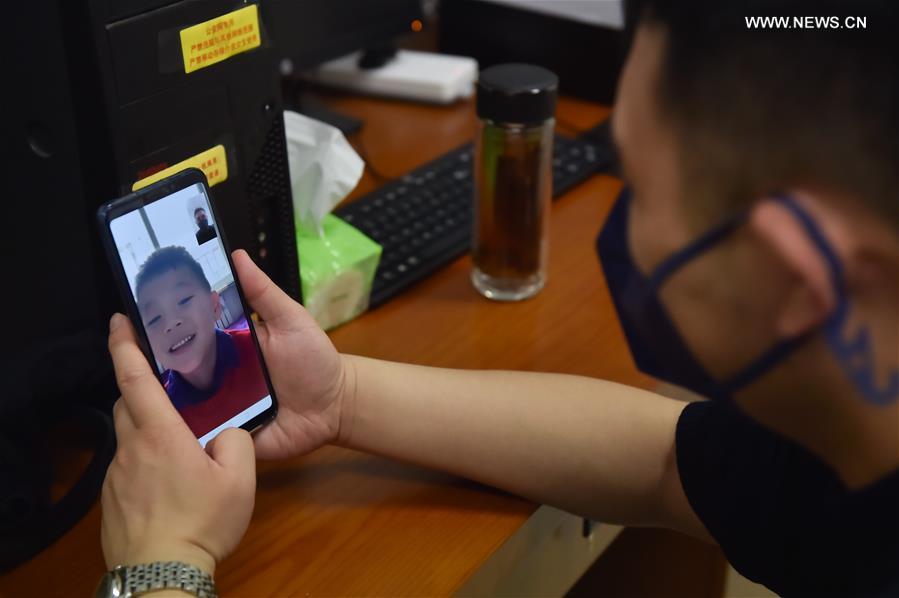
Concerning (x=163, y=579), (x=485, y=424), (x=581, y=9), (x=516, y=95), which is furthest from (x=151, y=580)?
(x=581, y=9)

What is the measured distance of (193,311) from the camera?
700 millimetres

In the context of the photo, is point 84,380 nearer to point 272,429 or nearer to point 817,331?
point 272,429

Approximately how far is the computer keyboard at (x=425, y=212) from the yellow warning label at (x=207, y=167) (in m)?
0.22

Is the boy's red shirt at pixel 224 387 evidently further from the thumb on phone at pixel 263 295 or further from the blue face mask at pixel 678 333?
the blue face mask at pixel 678 333

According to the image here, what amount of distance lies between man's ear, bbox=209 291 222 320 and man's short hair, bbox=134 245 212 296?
0.01 meters

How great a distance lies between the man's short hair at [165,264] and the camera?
2.18 feet

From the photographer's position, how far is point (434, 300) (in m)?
0.98

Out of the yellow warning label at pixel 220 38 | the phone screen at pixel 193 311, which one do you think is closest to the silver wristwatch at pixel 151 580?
the phone screen at pixel 193 311

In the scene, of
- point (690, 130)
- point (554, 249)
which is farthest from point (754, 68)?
point (554, 249)

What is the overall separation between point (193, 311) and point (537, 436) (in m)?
0.27

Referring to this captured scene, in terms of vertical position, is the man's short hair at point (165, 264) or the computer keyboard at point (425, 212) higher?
the man's short hair at point (165, 264)

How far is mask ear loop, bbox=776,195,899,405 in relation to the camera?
0.47 m

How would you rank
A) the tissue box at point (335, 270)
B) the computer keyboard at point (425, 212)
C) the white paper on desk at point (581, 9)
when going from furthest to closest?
the white paper on desk at point (581, 9) → the computer keyboard at point (425, 212) → the tissue box at point (335, 270)

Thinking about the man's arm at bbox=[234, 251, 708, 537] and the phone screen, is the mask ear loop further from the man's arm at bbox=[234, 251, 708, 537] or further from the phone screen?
the phone screen
